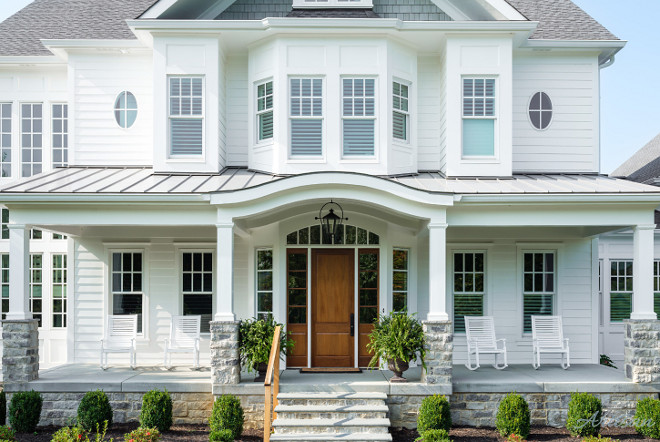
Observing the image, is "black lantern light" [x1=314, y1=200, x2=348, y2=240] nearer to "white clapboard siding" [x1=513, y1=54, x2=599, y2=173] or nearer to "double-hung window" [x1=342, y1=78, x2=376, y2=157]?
"double-hung window" [x1=342, y1=78, x2=376, y2=157]

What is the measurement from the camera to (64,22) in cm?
1384

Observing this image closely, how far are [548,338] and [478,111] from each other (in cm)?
458

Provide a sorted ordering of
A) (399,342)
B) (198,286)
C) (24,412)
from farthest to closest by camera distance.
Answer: (198,286), (399,342), (24,412)

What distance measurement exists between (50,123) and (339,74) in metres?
6.58

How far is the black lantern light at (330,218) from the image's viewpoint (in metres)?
10.4

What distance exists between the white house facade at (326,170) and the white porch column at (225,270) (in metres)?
0.05

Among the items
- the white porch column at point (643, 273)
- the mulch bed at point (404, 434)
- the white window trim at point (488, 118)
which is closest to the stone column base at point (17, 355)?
the mulch bed at point (404, 434)

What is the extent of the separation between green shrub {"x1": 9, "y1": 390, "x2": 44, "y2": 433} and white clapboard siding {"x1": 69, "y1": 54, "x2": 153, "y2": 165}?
491cm

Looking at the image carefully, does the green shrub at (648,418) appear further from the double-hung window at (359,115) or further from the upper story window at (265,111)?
the upper story window at (265,111)

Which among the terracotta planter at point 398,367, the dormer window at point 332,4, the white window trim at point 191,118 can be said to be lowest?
the terracotta planter at point 398,367

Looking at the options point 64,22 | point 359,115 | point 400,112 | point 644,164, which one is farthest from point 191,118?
point 644,164

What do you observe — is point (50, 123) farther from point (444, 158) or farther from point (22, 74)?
point (444, 158)

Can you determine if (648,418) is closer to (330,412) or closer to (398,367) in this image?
(398,367)

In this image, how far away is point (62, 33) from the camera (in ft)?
43.8
